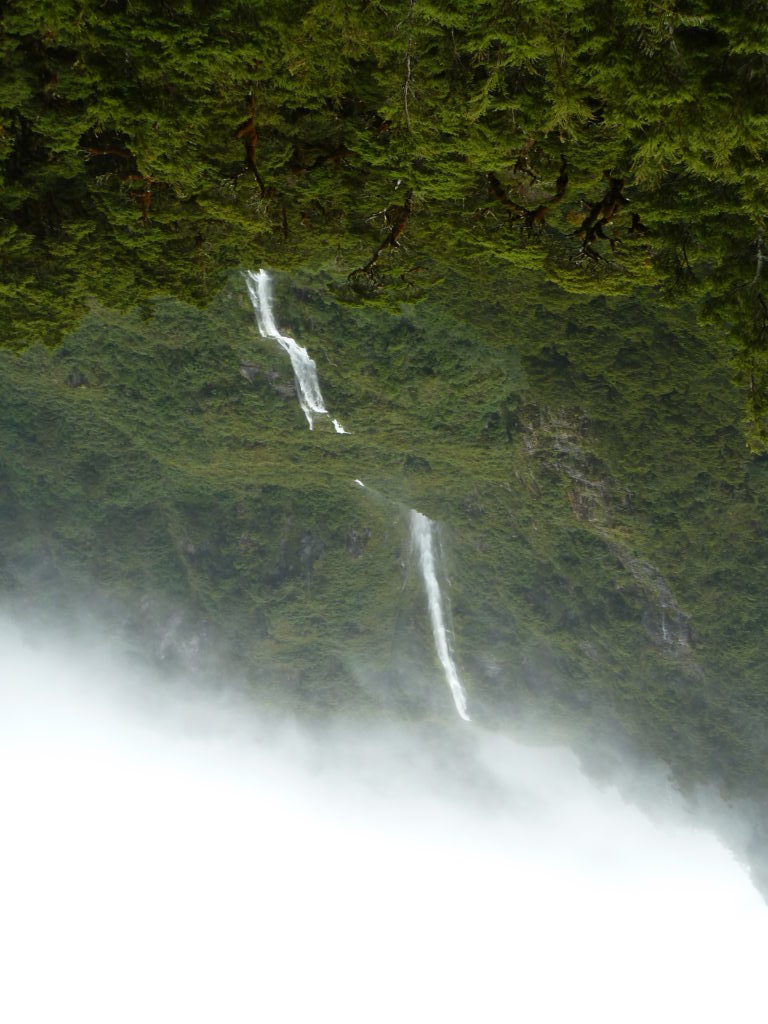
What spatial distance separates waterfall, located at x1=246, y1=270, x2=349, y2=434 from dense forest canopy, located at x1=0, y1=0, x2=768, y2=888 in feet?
1.94

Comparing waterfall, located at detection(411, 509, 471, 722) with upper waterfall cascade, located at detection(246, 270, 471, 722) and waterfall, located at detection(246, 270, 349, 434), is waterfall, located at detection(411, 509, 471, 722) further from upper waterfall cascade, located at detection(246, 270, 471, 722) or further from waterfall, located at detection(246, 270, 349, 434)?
waterfall, located at detection(246, 270, 349, 434)

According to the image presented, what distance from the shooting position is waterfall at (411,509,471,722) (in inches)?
1948

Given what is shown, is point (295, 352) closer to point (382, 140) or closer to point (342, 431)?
point (342, 431)

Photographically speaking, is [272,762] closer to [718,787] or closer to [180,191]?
[718,787]

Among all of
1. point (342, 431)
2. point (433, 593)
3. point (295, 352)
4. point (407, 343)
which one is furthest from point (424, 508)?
point (407, 343)

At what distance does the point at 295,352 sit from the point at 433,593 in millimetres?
21548

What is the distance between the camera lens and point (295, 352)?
3572 centimetres

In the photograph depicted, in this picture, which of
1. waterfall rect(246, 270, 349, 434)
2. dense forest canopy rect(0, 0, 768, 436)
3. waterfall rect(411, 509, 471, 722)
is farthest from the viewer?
waterfall rect(411, 509, 471, 722)

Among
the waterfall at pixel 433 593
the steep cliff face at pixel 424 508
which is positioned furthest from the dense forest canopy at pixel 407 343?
the waterfall at pixel 433 593

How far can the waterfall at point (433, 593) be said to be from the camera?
49.5 m

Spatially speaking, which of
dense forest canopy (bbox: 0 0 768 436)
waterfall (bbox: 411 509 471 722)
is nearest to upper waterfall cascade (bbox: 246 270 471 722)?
waterfall (bbox: 411 509 471 722)

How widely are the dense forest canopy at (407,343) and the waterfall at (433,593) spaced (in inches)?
51.8

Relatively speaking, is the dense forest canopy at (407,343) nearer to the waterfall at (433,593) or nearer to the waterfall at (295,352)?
the waterfall at (295,352)

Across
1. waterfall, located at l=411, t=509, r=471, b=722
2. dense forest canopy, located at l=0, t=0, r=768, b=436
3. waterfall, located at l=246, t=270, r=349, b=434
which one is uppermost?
dense forest canopy, located at l=0, t=0, r=768, b=436
